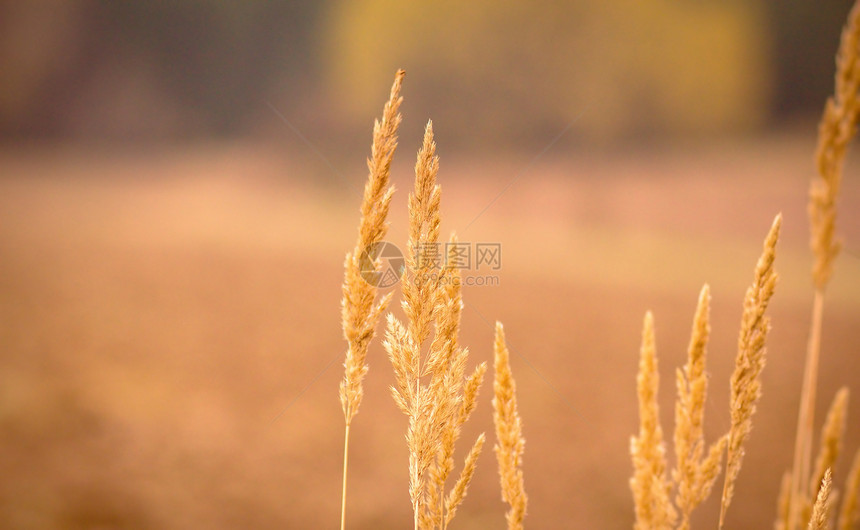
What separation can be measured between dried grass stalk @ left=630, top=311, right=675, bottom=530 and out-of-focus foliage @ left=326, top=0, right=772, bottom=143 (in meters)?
2.00

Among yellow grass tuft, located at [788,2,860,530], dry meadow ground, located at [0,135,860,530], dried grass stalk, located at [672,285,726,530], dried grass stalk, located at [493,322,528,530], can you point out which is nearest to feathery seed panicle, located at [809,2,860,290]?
yellow grass tuft, located at [788,2,860,530]

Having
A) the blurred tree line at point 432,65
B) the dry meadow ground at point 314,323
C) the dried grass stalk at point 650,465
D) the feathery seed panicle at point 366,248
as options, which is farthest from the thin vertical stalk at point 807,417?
the blurred tree line at point 432,65

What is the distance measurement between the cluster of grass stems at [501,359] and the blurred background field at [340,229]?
46.7 inches

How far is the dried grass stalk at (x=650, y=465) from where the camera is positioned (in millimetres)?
644

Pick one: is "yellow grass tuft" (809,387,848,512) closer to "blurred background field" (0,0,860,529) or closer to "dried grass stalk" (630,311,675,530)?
"dried grass stalk" (630,311,675,530)

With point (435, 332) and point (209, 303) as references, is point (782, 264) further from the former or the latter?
point (209, 303)

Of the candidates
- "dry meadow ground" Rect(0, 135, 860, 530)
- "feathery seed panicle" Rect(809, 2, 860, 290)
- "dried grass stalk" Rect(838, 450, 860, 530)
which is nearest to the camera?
"feathery seed panicle" Rect(809, 2, 860, 290)

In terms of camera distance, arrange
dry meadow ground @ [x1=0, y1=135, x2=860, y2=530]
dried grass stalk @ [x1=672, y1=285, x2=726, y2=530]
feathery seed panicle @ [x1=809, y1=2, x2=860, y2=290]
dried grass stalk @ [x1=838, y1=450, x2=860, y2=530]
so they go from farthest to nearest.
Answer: dry meadow ground @ [x1=0, y1=135, x2=860, y2=530] < dried grass stalk @ [x1=838, y1=450, x2=860, y2=530] < dried grass stalk @ [x1=672, y1=285, x2=726, y2=530] < feathery seed panicle @ [x1=809, y1=2, x2=860, y2=290]

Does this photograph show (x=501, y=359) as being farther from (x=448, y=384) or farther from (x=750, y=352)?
(x=750, y=352)

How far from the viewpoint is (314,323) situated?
2291 millimetres

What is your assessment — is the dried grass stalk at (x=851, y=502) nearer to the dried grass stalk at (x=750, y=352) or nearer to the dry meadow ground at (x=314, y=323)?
the dried grass stalk at (x=750, y=352)

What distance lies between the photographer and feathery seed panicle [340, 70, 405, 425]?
1.80 feet

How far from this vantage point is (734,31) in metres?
2.37

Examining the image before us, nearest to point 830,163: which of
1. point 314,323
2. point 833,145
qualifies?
point 833,145
